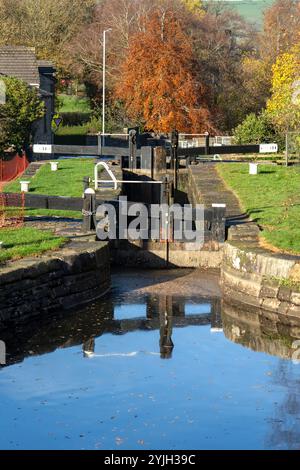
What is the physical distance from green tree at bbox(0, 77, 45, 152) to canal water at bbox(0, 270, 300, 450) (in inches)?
282

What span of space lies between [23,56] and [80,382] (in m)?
42.1

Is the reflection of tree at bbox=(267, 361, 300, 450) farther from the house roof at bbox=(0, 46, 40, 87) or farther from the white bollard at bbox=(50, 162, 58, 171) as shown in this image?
the house roof at bbox=(0, 46, 40, 87)

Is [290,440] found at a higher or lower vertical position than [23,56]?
lower

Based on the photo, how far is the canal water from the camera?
15117 millimetres

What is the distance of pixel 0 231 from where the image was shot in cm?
2464

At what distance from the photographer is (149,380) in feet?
57.1

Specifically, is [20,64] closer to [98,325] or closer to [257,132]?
[257,132]

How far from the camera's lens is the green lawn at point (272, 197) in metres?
24.5

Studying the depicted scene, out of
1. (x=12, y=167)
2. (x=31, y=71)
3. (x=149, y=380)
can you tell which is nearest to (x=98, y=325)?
(x=149, y=380)

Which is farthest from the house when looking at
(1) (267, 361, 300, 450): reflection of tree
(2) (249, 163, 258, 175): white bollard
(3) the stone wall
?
(1) (267, 361, 300, 450): reflection of tree

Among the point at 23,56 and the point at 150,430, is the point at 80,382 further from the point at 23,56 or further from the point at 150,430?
the point at 23,56

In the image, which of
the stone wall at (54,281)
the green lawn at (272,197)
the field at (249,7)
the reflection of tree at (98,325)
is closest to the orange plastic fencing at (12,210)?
the stone wall at (54,281)

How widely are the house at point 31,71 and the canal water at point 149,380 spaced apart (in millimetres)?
33339
